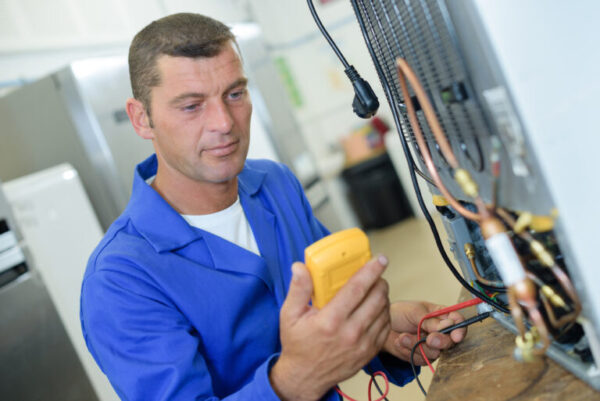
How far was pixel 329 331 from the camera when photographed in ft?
2.10

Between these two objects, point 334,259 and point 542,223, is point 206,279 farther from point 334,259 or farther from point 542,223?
point 542,223

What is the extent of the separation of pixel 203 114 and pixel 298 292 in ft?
1.58

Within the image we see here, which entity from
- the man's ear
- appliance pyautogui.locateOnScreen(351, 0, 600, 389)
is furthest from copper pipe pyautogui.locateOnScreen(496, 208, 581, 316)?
→ the man's ear

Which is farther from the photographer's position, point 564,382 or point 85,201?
A: point 85,201

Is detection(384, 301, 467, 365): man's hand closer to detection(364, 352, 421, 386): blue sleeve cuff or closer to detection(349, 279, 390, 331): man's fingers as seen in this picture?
detection(364, 352, 421, 386): blue sleeve cuff

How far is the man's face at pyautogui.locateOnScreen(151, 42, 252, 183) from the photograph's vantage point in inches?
38.0

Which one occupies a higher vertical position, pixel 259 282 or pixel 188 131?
pixel 188 131

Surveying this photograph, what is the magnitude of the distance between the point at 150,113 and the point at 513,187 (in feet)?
2.46

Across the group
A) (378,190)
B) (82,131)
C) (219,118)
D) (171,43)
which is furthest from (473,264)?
(378,190)

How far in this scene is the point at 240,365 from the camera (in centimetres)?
96

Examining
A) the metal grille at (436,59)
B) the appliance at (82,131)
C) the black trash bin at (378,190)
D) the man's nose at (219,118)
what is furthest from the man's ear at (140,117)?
the black trash bin at (378,190)

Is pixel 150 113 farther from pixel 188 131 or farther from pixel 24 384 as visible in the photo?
pixel 24 384

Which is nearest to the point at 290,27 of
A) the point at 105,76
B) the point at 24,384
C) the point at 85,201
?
the point at 105,76

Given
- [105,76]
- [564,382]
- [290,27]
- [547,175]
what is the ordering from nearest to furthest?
[547,175]
[564,382]
[105,76]
[290,27]
